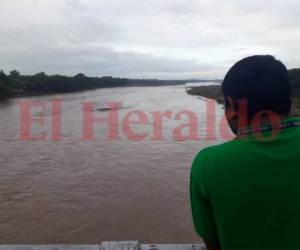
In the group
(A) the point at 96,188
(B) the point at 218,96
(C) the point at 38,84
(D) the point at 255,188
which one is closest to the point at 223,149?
(D) the point at 255,188

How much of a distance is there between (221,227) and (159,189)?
7.30 meters

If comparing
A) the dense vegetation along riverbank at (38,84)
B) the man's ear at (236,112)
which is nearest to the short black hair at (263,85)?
the man's ear at (236,112)

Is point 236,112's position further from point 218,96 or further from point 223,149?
point 218,96

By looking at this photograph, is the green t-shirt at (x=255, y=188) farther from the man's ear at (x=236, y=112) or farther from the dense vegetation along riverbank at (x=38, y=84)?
the dense vegetation along riverbank at (x=38, y=84)

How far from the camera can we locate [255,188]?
112 cm

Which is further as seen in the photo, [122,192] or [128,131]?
[128,131]

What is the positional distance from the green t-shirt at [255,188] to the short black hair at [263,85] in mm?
75

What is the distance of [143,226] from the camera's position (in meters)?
6.43

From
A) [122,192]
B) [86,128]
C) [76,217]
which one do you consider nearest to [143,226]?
[76,217]

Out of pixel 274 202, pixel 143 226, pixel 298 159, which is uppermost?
pixel 298 159

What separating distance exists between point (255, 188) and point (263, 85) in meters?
0.32

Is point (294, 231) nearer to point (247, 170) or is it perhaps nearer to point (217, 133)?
point (247, 170)

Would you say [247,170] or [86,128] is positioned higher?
[247,170]

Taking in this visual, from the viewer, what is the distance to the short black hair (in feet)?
3.87
